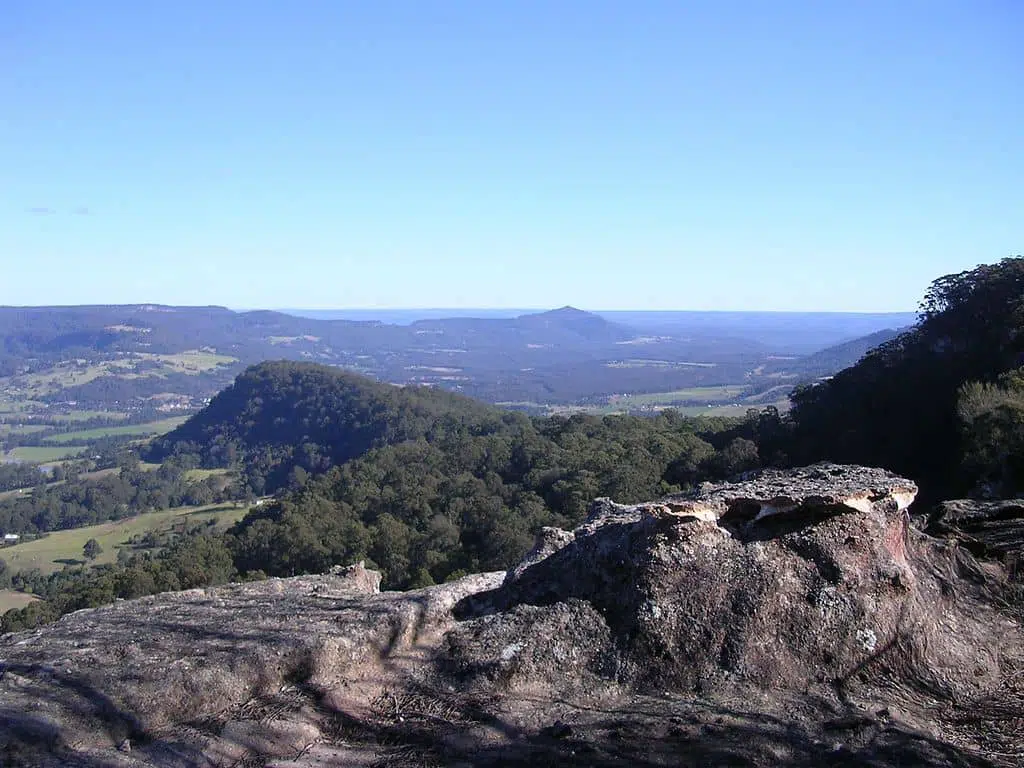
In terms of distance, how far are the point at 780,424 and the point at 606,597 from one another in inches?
1756

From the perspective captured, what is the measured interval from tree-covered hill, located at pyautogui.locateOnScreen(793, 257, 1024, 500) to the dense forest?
0.11 m

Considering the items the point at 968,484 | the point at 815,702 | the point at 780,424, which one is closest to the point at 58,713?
the point at 815,702

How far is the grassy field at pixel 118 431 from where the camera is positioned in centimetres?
16600

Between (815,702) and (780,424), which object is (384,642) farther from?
(780,424)

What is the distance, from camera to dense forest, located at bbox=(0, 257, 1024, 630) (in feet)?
115

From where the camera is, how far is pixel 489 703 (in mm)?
8617

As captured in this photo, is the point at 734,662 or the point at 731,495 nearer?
the point at 734,662

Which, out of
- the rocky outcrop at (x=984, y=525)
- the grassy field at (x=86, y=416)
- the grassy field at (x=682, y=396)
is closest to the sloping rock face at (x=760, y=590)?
the rocky outcrop at (x=984, y=525)

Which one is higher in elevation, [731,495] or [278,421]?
[731,495]

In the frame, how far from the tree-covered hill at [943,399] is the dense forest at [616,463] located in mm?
108

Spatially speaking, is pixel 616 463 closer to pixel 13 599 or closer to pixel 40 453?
pixel 13 599

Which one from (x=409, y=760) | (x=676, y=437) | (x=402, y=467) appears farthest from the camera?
(x=402, y=467)

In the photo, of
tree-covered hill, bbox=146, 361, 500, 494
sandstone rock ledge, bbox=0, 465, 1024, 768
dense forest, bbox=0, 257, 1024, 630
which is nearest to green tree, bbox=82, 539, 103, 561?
dense forest, bbox=0, 257, 1024, 630

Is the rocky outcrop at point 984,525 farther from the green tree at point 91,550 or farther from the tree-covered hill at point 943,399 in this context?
the green tree at point 91,550
